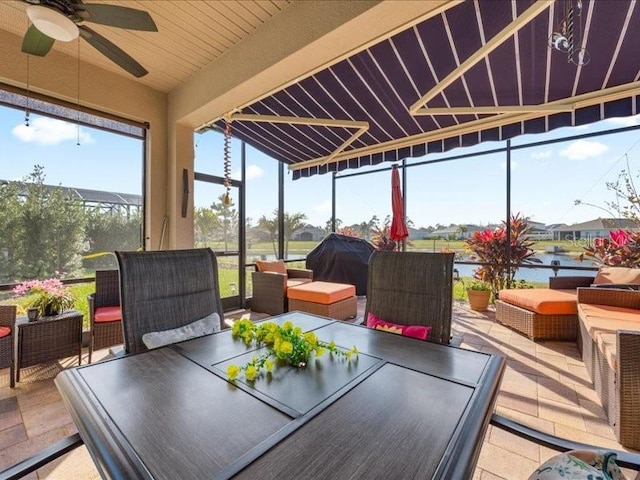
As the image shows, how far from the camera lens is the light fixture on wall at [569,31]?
82.3 inches

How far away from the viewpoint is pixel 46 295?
9.48 ft

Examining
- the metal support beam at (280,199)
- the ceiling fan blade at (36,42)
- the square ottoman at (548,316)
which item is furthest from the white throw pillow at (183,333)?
the metal support beam at (280,199)

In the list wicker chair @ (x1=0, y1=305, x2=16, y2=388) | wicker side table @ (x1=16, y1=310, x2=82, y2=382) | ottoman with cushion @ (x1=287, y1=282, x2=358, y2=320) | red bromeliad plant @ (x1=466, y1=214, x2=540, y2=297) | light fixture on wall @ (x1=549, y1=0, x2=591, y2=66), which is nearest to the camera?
light fixture on wall @ (x1=549, y1=0, x2=591, y2=66)

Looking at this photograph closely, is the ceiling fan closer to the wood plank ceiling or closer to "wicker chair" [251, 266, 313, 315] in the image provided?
the wood plank ceiling

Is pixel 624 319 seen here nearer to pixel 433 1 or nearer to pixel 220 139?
pixel 433 1

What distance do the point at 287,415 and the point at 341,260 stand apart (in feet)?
18.3

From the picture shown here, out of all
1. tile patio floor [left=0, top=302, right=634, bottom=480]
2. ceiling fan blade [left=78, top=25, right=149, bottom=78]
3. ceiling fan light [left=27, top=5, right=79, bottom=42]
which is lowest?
tile patio floor [left=0, top=302, right=634, bottom=480]

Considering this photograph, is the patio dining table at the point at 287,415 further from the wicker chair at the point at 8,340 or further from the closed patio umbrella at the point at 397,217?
→ the closed patio umbrella at the point at 397,217

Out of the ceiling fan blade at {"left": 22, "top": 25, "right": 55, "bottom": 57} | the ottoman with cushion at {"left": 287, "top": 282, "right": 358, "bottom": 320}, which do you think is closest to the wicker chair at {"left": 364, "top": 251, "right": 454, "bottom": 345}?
the ottoman with cushion at {"left": 287, "top": 282, "right": 358, "bottom": 320}

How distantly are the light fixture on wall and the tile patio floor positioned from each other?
264 cm

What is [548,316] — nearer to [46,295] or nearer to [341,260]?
[341,260]

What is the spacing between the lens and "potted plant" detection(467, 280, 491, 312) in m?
5.05

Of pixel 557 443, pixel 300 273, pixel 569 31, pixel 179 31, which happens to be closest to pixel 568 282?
pixel 569 31

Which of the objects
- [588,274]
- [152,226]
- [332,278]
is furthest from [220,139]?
[588,274]
